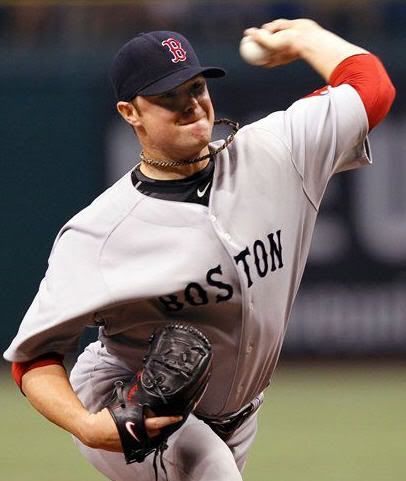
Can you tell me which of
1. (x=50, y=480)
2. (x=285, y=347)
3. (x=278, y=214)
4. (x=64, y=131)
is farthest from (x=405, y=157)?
(x=278, y=214)

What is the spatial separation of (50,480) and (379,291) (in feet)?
12.1

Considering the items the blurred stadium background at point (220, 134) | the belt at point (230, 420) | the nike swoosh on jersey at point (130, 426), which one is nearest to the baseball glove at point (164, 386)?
the nike swoosh on jersey at point (130, 426)

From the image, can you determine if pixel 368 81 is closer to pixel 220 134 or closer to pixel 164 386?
pixel 164 386

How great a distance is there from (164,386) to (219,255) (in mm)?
520

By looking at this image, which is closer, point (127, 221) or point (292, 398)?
point (127, 221)

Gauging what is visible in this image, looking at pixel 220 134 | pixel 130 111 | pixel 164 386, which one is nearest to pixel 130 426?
pixel 164 386

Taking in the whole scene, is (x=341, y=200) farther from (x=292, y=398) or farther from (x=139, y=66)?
(x=139, y=66)

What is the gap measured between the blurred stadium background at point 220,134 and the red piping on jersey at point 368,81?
4.87 m

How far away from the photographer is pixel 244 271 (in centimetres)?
444

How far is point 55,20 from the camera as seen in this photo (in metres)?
9.98

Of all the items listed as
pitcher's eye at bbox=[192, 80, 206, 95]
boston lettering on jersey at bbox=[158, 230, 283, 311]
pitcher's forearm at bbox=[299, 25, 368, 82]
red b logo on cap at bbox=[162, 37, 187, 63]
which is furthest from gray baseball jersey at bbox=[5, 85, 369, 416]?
red b logo on cap at bbox=[162, 37, 187, 63]

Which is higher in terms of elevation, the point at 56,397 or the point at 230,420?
the point at 56,397

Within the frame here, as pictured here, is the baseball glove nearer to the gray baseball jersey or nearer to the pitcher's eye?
the gray baseball jersey

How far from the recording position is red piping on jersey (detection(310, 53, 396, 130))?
15.1 feet
